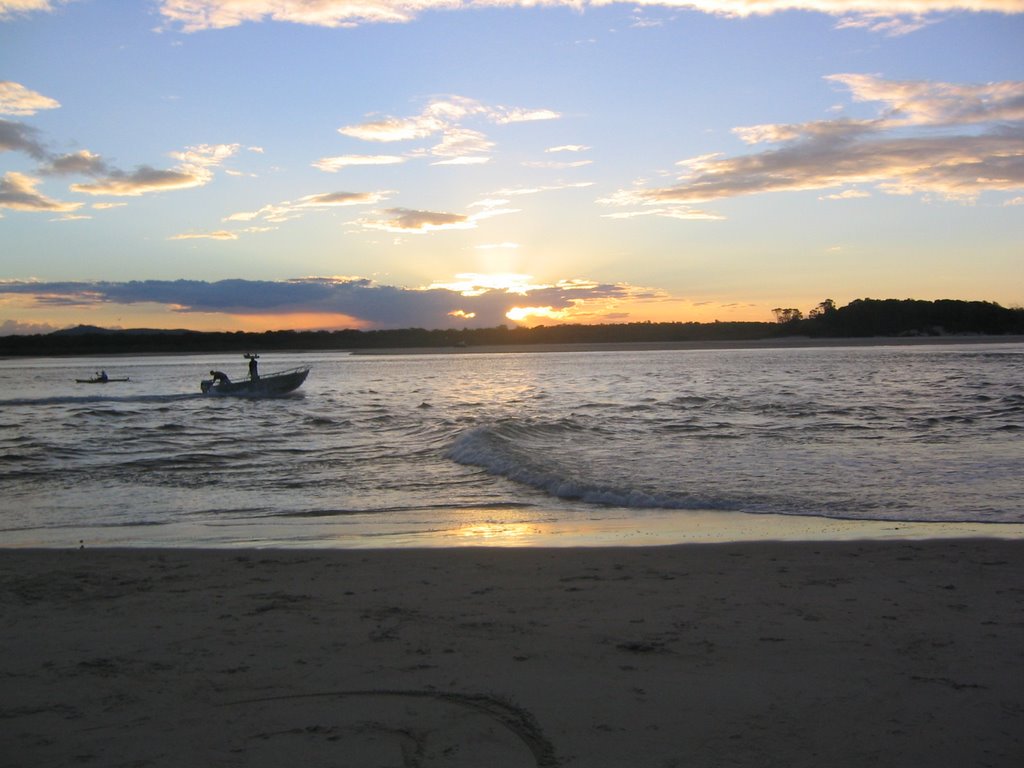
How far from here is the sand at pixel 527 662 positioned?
Answer: 12.6 feet

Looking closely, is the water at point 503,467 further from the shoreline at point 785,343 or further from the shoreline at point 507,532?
the shoreline at point 785,343

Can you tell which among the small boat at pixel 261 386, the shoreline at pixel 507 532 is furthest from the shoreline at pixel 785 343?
the shoreline at pixel 507 532

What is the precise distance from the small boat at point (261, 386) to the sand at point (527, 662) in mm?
31924

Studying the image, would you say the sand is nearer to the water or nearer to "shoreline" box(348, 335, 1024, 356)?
the water

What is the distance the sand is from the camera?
384 cm

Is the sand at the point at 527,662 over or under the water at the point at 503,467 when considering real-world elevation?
over

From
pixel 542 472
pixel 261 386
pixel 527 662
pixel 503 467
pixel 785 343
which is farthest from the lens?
pixel 785 343

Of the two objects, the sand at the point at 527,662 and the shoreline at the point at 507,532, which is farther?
the shoreline at the point at 507,532

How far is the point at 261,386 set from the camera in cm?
3875

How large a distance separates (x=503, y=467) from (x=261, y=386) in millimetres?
26982

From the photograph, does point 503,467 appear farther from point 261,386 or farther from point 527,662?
point 261,386

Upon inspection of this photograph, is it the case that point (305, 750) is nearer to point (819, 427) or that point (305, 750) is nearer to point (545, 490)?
point (545, 490)

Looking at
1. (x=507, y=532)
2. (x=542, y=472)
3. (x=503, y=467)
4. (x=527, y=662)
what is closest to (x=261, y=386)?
(x=503, y=467)

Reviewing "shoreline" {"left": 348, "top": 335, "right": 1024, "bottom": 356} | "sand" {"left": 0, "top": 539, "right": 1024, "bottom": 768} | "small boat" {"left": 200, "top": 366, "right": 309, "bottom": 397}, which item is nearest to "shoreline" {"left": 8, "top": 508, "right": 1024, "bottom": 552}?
"sand" {"left": 0, "top": 539, "right": 1024, "bottom": 768}
